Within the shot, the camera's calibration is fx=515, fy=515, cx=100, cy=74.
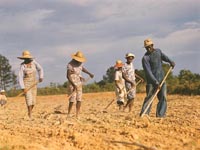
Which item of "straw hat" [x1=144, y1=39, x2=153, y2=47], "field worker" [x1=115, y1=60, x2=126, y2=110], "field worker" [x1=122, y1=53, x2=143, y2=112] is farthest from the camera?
"field worker" [x1=115, y1=60, x2=126, y2=110]

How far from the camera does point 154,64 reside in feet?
35.7

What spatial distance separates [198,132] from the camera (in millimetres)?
8641

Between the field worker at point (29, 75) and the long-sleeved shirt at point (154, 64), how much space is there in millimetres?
2543

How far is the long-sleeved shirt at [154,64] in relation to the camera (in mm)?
10836

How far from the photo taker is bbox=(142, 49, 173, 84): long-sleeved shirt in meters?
10.8

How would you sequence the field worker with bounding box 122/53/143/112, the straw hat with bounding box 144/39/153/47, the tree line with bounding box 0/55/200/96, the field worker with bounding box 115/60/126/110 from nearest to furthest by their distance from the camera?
1. the straw hat with bounding box 144/39/153/47
2. the field worker with bounding box 122/53/143/112
3. the field worker with bounding box 115/60/126/110
4. the tree line with bounding box 0/55/200/96

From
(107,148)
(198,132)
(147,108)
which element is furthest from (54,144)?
(147,108)

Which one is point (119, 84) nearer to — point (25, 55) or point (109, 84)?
point (25, 55)

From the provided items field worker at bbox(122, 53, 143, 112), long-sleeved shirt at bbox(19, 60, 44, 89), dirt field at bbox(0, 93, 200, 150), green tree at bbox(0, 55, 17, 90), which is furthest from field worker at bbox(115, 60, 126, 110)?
green tree at bbox(0, 55, 17, 90)

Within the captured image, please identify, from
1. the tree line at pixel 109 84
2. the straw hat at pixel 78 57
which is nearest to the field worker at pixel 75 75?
the straw hat at pixel 78 57

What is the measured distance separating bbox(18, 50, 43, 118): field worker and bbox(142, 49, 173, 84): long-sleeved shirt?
2.54 m

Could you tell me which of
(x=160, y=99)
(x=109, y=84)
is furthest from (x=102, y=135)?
(x=109, y=84)

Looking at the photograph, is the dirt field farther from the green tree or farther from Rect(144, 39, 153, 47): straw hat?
the green tree

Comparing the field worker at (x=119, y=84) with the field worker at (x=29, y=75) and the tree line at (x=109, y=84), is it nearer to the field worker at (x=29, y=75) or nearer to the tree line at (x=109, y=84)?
the field worker at (x=29, y=75)
